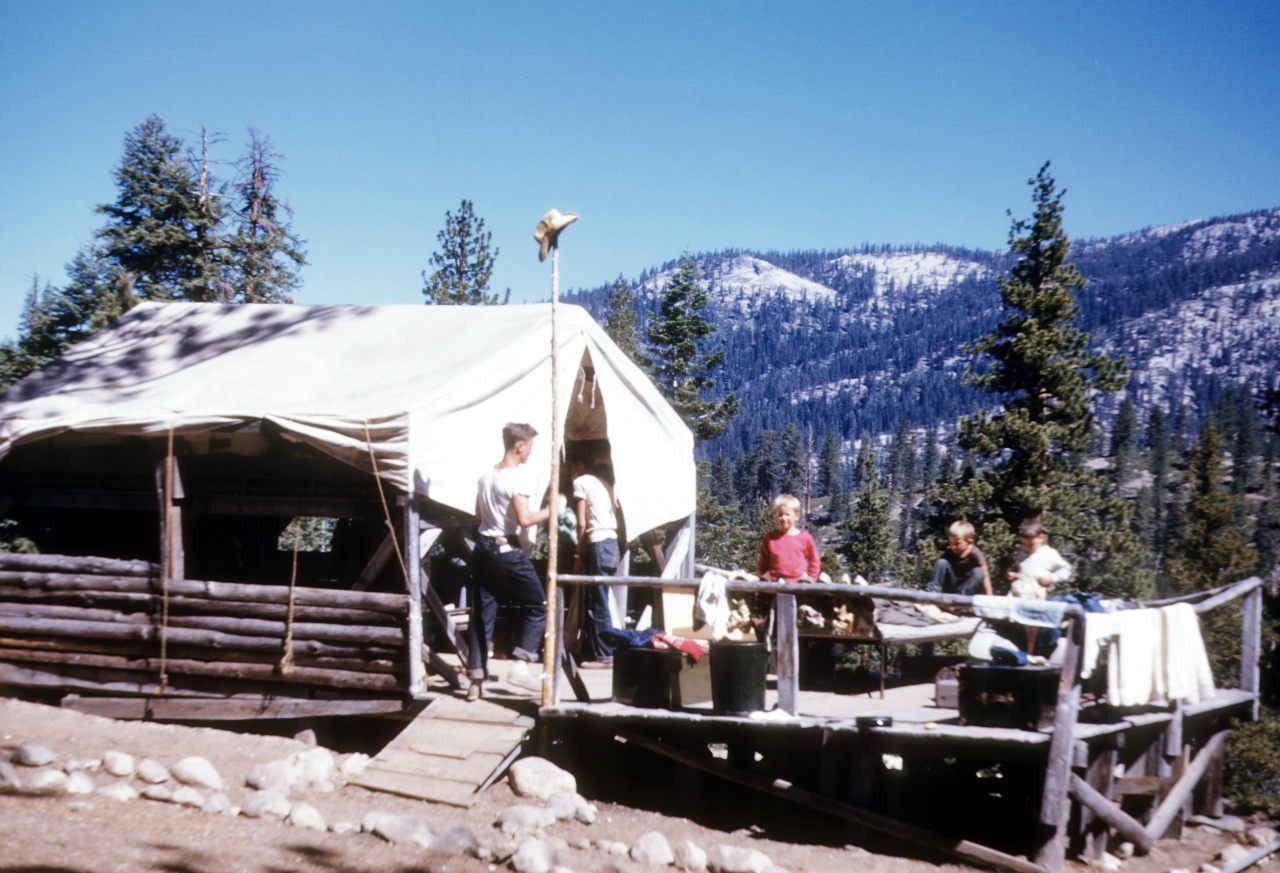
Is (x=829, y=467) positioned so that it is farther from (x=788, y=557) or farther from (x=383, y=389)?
(x=383, y=389)

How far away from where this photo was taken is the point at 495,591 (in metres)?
7.11

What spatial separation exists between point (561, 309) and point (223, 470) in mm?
Result: 3406

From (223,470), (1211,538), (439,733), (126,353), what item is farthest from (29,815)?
(1211,538)

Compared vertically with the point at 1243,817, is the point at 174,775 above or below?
above

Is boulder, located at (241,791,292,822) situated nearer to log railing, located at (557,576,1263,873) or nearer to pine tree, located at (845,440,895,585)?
log railing, located at (557,576,1263,873)

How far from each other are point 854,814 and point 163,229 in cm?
2365

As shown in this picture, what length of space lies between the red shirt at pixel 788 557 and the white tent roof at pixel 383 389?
1798 mm

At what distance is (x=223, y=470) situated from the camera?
864cm

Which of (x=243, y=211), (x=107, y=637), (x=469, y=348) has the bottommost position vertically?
(x=107, y=637)

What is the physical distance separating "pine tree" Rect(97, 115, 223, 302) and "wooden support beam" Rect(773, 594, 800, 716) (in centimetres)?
2160

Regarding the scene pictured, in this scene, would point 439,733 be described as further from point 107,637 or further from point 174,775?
point 107,637

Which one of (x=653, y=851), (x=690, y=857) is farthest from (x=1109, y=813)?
(x=653, y=851)

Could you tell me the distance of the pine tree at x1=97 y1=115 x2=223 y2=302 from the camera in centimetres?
2439

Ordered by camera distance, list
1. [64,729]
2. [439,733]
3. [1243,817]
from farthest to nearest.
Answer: [1243,817] < [64,729] < [439,733]
